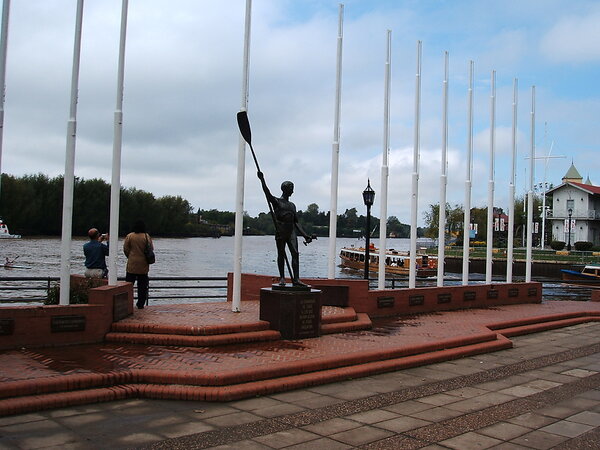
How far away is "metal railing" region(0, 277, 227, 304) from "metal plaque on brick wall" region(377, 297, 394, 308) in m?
4.02

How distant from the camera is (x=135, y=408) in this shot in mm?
6750

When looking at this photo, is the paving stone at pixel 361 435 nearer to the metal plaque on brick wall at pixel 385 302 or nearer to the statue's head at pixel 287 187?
the statue's head at pixel 287 187

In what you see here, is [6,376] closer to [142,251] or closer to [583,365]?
[142,251]

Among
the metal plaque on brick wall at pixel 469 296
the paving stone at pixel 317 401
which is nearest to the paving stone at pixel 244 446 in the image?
the paving stone at pixel 317 401

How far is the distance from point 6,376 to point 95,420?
1692 millimetres

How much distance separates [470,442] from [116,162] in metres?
7.90

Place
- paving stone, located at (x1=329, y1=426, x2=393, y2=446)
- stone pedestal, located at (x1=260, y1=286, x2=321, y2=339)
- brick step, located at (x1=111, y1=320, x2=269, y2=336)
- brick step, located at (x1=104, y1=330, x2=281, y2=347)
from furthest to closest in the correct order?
1. stone pedestal, located at (x1=260, y1=286, x2=321, y2=339)
2. brick step, located at (x1=111, y1=320, x2=269, y2=336)
3. brick step, located at (x1=104, y1=330, x2=281, y2=347)
4. paving stone, located at (x1=329, y1=426, x2=393, y2=446)

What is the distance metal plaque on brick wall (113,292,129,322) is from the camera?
33.0 ft

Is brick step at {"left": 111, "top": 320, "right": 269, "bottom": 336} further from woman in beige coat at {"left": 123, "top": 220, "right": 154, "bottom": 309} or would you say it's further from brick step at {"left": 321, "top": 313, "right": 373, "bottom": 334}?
brick step at {"left": 321, "top": 313, "right": 373, "bottom": 334}

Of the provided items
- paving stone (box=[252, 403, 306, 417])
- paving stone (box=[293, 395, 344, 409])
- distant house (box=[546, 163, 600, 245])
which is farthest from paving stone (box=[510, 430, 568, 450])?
distant house (box=[546, 163, 600, 245])

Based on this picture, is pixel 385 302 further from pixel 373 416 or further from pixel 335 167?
pixel 373 416

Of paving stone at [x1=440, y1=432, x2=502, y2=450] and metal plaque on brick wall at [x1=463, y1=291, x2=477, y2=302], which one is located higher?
metal plaque on brick wall at [x1=463, y1=291, x2=477, y2=302]

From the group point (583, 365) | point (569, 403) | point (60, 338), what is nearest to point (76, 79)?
point (60, 338)

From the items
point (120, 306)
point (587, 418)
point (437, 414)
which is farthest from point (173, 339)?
point (587, 418)
